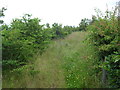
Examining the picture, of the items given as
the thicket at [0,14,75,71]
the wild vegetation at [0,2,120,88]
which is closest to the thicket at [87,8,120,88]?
the wild vegetation at [0,2,120,88]

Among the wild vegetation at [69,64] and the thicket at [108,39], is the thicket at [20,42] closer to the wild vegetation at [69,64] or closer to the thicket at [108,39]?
the wild vegetation at [69,64]

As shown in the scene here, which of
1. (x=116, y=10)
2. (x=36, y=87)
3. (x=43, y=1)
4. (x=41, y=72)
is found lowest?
(x=36, y=87)

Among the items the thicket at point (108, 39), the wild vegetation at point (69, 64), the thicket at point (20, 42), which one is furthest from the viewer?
the thicket at point (20, 42)

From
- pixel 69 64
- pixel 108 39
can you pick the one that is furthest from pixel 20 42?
pixel 108 39

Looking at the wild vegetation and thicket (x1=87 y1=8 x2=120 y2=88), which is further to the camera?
the wild vegetation

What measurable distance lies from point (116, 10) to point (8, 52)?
3.63 m

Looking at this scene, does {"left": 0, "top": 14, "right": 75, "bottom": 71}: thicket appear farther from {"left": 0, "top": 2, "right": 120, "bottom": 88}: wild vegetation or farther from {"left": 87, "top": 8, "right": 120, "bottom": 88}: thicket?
{"left": 87, "top": 8, "right": 120, "bottom": 88}: thicket

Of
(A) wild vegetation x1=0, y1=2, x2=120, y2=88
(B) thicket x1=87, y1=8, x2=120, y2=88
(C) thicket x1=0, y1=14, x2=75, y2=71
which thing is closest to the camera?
(B) thicket x1=87, y1=8, x2=120, y2=88

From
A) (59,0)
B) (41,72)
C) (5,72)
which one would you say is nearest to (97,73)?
(41,72)

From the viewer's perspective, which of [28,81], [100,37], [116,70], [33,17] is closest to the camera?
[116,70]

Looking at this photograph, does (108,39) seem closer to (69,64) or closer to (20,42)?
(69,64)

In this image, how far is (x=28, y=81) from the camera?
349cm

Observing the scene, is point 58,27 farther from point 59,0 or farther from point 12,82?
point 12,82

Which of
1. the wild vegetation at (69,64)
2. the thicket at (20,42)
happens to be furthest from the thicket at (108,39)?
the thicket at (20,42)
